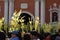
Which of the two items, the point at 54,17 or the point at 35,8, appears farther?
the point at 54,17

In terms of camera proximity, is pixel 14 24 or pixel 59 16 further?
pixel 59 16

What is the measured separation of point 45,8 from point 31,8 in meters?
1.80

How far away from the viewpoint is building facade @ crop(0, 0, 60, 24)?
107ft

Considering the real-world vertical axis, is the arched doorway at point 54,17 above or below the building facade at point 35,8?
below

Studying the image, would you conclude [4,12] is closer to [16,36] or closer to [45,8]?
[45,8]

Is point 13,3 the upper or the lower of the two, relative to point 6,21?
upper

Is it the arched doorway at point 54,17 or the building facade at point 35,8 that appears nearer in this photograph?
the building facade at point 35,8

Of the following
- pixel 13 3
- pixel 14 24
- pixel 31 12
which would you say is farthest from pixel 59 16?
pixel 14 24

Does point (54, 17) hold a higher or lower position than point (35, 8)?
lower

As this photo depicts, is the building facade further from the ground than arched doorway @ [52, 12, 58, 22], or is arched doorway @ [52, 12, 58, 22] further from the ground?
the building facade

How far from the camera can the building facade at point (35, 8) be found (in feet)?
107

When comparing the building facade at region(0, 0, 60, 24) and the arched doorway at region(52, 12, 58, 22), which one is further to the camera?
the arched doorway at region(52, 12, 58, 22)

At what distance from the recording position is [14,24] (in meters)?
24.3

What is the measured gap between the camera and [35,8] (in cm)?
3316
